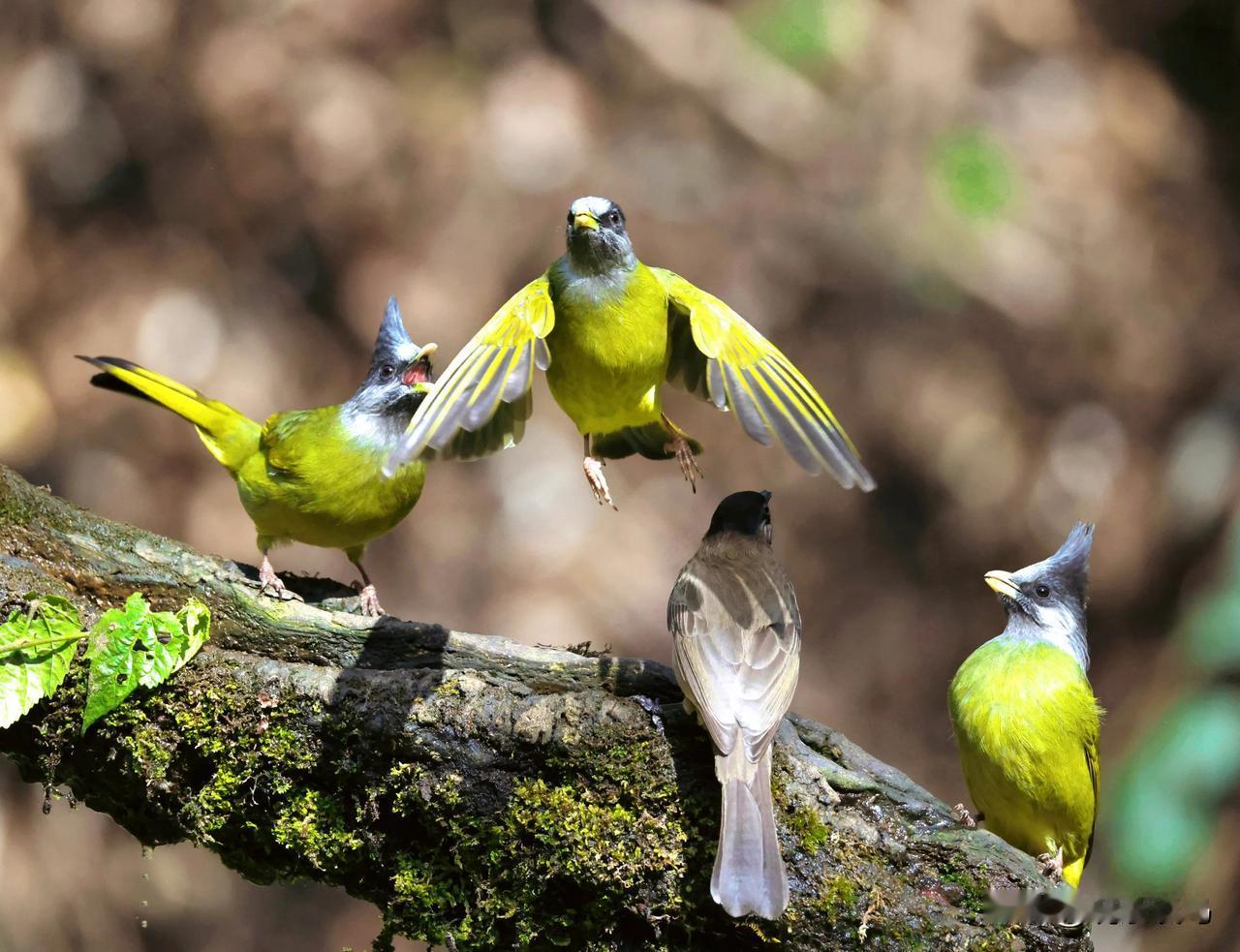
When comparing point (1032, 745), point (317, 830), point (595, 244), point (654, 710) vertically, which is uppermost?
point (595, 244)

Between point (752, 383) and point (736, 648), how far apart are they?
0.65 m

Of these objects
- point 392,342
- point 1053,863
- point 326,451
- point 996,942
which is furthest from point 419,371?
point 996,942

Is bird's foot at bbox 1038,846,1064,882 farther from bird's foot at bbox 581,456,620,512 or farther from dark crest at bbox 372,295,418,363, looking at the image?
dark crest at bbox 372,295,418,363

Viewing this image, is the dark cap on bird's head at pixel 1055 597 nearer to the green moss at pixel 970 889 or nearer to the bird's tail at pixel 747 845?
the green moss at pixel 970 889

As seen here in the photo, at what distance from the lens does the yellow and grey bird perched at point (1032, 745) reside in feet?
12.8

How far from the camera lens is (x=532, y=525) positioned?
712 cm

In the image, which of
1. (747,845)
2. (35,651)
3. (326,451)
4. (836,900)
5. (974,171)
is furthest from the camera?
(974,171)

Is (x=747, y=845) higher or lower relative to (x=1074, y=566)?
lower

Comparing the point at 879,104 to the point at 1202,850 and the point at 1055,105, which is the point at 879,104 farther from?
the point at 1202,850

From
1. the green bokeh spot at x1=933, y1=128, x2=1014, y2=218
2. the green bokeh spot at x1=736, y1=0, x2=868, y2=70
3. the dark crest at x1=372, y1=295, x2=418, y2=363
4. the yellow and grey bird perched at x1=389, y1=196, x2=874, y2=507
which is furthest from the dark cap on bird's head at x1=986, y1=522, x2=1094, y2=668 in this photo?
the green bokeh spot at x1=736, y1=0, x2=868, y2=70

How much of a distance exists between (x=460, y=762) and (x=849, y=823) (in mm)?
918

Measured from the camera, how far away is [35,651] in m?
3.46

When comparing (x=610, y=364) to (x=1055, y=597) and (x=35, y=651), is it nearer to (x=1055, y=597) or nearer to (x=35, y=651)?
(x=35, y=651)

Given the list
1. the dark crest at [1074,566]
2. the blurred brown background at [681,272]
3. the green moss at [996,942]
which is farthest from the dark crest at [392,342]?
the green moss at [996,942]
